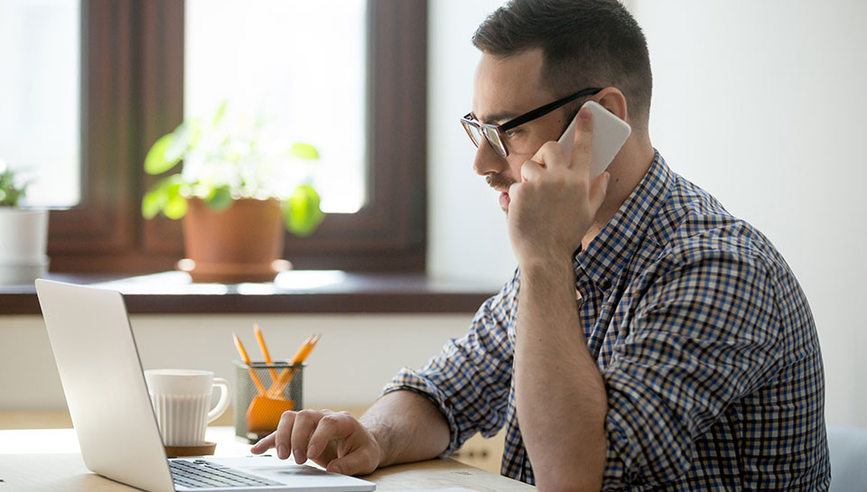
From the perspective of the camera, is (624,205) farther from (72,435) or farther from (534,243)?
(72,435)

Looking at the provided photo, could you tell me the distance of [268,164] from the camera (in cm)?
233

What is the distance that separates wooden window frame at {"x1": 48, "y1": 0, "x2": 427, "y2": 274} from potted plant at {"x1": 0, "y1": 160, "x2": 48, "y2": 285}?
0.69 ft

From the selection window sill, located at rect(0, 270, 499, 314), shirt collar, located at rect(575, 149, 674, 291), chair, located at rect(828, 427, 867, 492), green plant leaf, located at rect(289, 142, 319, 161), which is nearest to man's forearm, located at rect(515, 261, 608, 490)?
shirt collar, located at rect(575, 149, 674, 291)

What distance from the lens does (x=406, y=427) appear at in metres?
1.34

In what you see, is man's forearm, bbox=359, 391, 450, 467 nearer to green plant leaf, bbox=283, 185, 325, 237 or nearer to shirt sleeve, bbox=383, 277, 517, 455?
shirt sleeve, bbox=383, 277, 517, 455

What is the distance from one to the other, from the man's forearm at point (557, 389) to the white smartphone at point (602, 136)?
0.18m

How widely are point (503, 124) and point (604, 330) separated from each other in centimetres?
30

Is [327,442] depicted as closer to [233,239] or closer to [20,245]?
[233,239]

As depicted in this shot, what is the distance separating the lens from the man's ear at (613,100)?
4.34 feet

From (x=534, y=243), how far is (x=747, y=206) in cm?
61

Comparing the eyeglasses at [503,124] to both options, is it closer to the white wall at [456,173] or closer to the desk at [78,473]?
the desk at [78,473]

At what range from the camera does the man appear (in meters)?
1.09

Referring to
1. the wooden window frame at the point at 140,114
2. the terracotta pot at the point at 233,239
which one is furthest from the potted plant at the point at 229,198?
the wooden window frame at the point at 140,114

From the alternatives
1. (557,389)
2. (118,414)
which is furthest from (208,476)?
(557,389)
